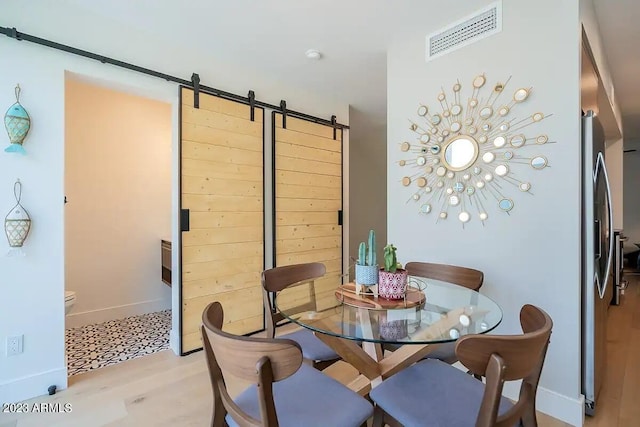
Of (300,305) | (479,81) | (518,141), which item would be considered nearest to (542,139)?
(518,141)

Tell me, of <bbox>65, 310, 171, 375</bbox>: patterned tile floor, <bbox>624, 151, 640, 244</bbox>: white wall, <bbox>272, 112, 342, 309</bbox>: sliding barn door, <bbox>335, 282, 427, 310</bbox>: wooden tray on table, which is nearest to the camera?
<bbox>335, 282, 427, 310</bbox>: wooden tray on table

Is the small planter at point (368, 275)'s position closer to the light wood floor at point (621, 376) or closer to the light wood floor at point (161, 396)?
the light wood floor at point (161, 396)

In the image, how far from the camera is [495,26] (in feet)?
6.70

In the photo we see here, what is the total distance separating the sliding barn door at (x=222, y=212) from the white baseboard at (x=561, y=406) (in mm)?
2284

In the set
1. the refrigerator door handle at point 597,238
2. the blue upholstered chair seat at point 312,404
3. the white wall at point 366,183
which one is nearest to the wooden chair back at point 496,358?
the blue upholstered chair seat at point 312,404

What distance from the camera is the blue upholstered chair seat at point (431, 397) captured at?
1.12m

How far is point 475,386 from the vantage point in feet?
4.28

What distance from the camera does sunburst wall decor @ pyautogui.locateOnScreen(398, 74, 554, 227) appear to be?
1959mm

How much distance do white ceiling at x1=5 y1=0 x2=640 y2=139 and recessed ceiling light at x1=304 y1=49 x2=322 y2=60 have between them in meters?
0.05

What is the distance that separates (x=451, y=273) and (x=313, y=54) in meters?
2.07

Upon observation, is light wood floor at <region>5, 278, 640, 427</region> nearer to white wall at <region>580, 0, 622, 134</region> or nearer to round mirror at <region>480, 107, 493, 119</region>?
round mirror at <region>480, 107, 493, 119</region>

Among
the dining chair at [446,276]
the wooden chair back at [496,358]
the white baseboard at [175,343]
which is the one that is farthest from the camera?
the white baseboard at [175,343]

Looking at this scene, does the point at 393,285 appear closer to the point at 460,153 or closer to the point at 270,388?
the point at 270,388

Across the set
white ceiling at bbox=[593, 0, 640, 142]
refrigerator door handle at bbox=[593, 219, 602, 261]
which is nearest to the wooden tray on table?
refrigerator door handle at bbox=[593, 219, 602, 261]
